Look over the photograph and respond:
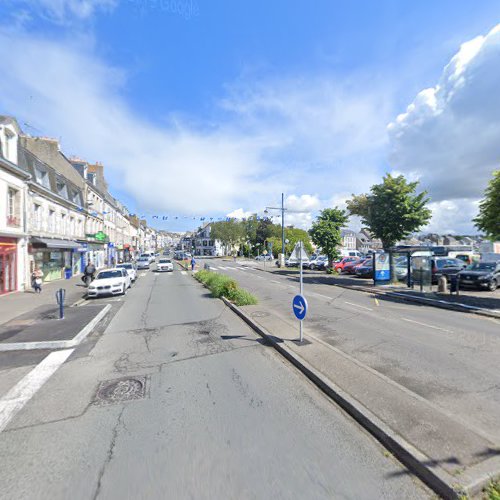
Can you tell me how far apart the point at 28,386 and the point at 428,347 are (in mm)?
8109

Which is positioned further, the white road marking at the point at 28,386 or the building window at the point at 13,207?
the building window at the point at 13,207

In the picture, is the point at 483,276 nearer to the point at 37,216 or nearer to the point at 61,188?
the point at 37,216

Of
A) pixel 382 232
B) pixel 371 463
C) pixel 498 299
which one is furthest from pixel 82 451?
pixel 382 232

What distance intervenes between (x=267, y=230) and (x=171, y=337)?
65.4m

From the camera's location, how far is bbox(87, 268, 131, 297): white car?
14.7 metres

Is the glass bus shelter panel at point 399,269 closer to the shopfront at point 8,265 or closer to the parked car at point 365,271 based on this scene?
the parked car at point 365,271

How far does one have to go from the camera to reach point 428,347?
21.8 feet

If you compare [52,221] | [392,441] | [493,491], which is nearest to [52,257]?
[52,221]

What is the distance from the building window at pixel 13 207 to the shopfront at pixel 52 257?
1.76 metres

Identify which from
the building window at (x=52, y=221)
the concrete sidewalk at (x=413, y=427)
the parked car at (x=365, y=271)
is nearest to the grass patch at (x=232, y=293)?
the concrete sidewalk at (x=413, y=427)

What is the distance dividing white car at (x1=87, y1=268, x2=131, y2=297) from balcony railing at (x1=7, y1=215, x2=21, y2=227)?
525 cm

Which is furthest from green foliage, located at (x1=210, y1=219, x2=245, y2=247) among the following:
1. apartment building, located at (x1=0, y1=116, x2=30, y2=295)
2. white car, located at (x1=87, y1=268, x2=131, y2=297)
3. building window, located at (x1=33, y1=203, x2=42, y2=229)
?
apartment building, located at (x1=0, y1=116, x2=30, y2=295)

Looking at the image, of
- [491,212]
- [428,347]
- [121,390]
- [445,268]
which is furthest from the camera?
[445,268]

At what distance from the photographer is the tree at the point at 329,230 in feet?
85.7
